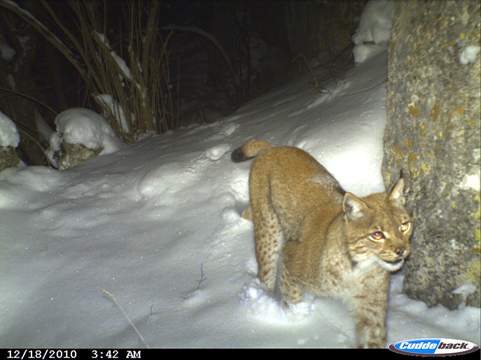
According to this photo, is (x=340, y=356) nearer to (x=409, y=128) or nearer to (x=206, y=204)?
(x=409, y=128)

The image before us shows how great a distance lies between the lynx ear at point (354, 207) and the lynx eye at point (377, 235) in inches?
4.4

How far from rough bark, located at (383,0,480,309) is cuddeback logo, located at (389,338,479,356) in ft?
0.95

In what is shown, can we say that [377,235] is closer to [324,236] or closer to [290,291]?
[324,236]

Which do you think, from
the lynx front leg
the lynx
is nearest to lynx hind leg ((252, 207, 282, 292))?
the lynx

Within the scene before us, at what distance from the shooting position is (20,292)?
8.95ft

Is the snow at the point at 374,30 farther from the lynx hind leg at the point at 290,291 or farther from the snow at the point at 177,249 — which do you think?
the lynx hind leg at the point at 290,291

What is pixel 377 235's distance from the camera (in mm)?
1980

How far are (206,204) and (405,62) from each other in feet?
6.04

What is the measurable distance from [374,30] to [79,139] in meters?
3.79

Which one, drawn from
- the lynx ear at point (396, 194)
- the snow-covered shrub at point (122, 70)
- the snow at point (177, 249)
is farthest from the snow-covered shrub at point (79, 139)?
the lynx ear at point (396, 194)

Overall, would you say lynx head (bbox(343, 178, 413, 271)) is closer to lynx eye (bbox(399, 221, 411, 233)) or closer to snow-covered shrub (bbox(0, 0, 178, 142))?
lynx eye (bbox(399, 221, 411, 233))

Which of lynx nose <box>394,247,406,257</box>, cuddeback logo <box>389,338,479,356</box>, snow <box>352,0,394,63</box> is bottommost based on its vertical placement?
cuddeback logo <box>389,338,479,356</box>

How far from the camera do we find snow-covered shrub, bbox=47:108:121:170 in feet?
17.2

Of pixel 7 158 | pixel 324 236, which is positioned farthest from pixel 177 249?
pixel 7 158
